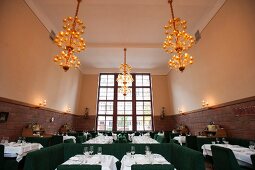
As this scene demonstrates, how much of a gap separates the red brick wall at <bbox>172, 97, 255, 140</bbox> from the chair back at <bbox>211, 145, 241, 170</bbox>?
8.68 ft

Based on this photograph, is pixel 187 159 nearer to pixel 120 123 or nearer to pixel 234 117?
pixel 234 117

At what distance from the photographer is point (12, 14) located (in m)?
5.28

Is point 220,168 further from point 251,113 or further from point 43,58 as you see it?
point 43,58

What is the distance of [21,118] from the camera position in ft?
19.3

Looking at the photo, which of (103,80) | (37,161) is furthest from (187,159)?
(103,80)

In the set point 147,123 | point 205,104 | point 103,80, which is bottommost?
point 147,123

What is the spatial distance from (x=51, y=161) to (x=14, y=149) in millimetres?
1857

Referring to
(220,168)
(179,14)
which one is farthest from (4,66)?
(179,14)

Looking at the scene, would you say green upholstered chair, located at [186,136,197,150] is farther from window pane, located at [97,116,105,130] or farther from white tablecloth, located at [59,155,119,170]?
window pane, located at [97,116,105,130]

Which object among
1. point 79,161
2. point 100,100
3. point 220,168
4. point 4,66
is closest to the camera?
point 79,161

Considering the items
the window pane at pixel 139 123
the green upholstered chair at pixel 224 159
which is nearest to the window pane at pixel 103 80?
the window pane at pixel 139 123

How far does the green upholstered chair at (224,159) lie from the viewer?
246 cm

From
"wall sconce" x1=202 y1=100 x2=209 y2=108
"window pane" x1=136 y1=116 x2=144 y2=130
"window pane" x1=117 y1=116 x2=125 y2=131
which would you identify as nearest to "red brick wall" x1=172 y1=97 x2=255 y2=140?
"wall sconce" x1=202 y1=100 x2=209 y2=108

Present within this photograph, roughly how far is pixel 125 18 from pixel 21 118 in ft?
20.2
